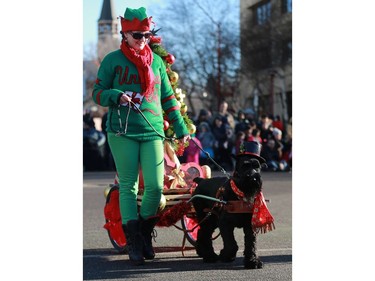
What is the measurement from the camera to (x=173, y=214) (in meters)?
6.77

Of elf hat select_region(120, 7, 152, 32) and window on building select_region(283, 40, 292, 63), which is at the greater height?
window on building select_region(283, 40, 292, 63)

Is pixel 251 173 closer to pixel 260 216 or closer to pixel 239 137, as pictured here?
pixel 260 216

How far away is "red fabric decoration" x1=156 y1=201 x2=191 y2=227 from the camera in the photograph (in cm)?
675

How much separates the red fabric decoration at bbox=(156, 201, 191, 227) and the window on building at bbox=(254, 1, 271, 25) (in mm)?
17452

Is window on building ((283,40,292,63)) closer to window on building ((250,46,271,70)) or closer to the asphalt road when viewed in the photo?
window on building ((250,46,271,70))

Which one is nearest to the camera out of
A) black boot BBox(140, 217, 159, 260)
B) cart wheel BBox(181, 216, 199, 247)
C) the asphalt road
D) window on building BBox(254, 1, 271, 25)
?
the asphalt road

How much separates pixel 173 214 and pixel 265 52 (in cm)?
2272

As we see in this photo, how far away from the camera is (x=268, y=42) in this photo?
94.3 ft

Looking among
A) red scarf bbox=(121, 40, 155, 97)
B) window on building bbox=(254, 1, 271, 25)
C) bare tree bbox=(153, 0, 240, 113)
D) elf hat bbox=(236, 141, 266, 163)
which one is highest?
window on building bbox=(254, 1, 271, 25)

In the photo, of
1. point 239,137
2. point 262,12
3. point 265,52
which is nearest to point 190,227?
point 239,137

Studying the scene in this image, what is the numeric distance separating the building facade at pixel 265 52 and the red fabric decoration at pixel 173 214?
1813 centimetres

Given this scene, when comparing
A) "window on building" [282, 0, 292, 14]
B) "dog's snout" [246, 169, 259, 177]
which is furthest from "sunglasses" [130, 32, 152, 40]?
"window on building" [282, 0, 292, 14]
